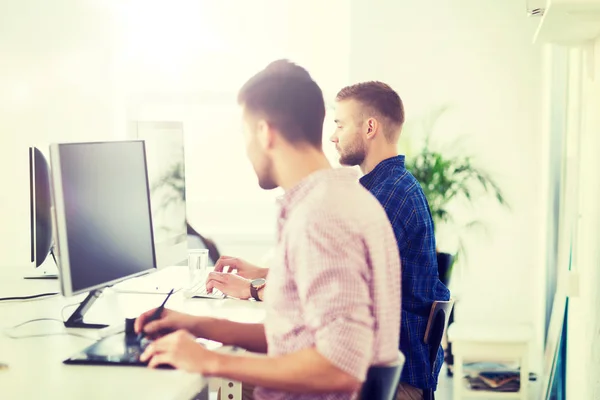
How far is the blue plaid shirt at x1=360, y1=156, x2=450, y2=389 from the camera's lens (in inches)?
80.7

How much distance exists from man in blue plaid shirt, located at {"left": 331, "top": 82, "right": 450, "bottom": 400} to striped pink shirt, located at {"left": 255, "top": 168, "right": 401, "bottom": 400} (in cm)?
80

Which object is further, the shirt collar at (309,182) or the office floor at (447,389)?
the office floor at (447,389)

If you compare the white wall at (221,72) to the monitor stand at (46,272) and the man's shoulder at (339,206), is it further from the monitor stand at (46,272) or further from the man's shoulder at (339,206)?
the man's shoulder at (339,206)

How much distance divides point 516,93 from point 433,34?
1.95 feet

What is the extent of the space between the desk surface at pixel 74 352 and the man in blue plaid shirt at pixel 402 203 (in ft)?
1.48

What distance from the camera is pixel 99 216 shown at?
5.98ft

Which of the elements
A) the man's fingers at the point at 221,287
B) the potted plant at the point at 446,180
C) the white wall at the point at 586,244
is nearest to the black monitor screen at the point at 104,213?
the man's fingers at the point at 221,287

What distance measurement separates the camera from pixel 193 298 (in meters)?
2.27

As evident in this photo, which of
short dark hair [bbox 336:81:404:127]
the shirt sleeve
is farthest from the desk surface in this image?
short dark hair [bbox 336:81:404:127]

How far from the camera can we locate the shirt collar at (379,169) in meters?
2.33

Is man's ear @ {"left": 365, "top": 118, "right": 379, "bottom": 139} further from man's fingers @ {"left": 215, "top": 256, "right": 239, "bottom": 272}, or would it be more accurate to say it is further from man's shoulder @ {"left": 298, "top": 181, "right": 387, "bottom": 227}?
man's shoulder @ {"left": 298, "top": 181, "right": 387, "bottom": 227}

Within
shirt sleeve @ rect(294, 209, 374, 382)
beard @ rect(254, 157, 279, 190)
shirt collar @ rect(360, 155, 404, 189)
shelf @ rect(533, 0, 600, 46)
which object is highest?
shelf @ rect(533, 0, 600, 46)

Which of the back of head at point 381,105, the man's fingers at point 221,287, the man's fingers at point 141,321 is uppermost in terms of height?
the back of head at point 381,105

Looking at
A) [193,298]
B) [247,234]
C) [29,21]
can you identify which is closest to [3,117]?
[29,21]
